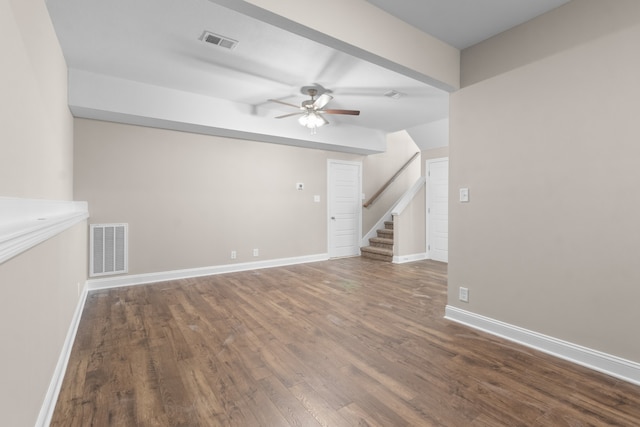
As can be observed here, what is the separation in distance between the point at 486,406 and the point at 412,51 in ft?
8.55

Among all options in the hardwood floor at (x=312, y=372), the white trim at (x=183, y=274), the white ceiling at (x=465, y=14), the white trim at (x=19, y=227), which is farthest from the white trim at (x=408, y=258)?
the white trim at (x=19, y=227)

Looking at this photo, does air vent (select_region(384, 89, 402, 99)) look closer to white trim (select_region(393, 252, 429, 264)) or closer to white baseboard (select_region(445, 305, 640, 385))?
white baseboard (select_region(445, 305, 640, 385))

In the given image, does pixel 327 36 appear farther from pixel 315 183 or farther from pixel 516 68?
pixel 315 183

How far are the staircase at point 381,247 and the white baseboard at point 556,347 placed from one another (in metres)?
3.07

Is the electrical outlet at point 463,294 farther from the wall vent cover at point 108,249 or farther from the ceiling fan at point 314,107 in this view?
the wall vent cover at point 108,249

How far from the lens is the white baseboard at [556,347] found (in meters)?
1.98

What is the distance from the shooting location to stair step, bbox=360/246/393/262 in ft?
19.7

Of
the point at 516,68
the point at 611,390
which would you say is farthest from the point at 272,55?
the point at 611,390

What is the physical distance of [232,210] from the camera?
5078mm

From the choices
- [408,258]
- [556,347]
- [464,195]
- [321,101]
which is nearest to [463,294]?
[556,347]

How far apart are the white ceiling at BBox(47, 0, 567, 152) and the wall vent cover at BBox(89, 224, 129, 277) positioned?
1495 millimetres

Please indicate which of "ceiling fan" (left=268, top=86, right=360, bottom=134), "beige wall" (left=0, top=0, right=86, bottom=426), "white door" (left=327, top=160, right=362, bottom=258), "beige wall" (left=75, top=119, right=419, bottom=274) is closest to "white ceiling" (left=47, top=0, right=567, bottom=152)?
"ceiling fan" (left=268, top=86, right=360, bottom=134)

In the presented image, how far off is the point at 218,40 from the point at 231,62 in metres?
0.44

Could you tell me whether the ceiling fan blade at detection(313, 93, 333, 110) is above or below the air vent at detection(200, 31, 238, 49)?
below
